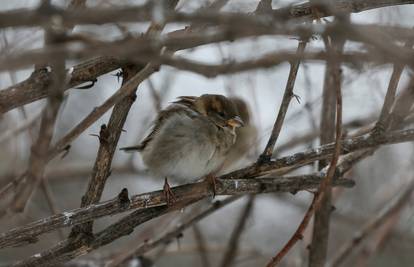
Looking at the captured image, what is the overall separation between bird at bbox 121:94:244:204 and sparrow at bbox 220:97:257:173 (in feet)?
1.12

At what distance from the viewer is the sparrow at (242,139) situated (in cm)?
412

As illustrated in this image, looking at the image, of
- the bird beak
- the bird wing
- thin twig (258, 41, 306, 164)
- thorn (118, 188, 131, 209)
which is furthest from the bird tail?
thorn (118, 188, 131, 209)

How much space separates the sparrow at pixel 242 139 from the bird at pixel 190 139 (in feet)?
1.12

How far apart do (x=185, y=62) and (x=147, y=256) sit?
2.82 meters

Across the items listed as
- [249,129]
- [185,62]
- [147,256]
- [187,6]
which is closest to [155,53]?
[185,62]

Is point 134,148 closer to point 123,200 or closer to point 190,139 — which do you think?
point 190,139

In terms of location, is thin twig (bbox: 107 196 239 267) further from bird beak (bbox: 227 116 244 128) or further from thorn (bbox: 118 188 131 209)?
thorn (bbox: 118 188 131 209)

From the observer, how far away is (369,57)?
4.01ft

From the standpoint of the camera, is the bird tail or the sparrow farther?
the sparrow

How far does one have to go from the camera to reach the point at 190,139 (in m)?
3.34

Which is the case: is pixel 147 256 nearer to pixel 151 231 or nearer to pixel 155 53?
pixel 151 231

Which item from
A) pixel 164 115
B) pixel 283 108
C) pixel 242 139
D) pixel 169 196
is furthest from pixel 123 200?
pixel 242 139

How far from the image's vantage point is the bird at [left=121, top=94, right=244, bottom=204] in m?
3.32

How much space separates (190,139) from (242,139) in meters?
1.18
